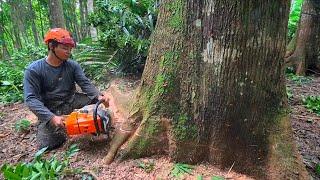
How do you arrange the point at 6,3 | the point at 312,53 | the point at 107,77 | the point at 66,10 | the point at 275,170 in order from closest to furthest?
1. the point at 275,170
2. the point at 107,77
3. the point at 312,53
4. the point at 6,3
5. the point at 66,10

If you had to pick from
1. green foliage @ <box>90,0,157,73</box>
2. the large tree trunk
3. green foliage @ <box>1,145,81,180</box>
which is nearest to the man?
Answer: green foliage @ <box>1,145,81,180</box>

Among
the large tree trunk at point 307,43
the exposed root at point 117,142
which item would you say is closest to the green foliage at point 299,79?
the large tree trunk at point 307,43

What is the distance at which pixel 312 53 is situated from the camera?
7273mm

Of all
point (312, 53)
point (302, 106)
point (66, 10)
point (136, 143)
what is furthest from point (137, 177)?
point (66, 10)

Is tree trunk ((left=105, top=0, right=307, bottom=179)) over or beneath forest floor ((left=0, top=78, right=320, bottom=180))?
over

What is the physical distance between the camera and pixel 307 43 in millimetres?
7203

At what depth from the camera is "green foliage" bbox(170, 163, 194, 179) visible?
2.93 meters

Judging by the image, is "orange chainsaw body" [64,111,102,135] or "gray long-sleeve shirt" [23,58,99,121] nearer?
"orange chainsaw body" [64,111,102,135]

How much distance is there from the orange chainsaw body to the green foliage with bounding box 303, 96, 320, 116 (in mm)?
3222

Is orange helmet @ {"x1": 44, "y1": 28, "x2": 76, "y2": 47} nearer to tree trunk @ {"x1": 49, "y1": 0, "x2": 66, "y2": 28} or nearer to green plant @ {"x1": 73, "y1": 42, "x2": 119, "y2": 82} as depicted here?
green plant @ {"x1": 73, "y1": 42, "x2": 119, "y2": 82}

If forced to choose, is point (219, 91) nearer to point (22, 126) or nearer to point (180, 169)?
point (180, 169)

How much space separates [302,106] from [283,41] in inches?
107

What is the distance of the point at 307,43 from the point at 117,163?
5.55 m

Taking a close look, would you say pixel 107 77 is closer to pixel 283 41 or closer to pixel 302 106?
pixel 302 106
